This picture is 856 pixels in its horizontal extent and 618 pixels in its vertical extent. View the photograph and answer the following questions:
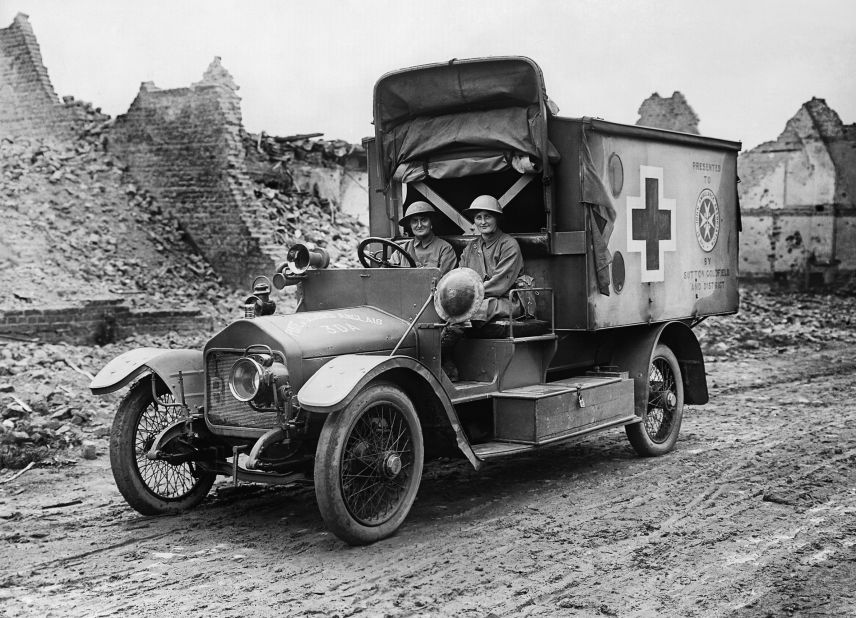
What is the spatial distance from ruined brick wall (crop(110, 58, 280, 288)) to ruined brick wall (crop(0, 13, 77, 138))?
2.26m

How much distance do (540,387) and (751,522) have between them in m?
1.78

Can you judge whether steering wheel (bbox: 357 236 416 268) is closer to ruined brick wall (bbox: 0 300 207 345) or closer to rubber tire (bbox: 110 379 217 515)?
rubber tire (bbox: 110 379 217 515)

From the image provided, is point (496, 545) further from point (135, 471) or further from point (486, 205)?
point (486, 205)

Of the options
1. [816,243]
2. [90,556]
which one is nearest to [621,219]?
[90,556]

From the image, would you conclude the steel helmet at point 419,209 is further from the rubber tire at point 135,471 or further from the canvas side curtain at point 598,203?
the rubber tire at point 135,471

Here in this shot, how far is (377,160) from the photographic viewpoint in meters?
8.22

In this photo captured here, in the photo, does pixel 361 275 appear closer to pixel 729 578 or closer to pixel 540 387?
pixel 540 387

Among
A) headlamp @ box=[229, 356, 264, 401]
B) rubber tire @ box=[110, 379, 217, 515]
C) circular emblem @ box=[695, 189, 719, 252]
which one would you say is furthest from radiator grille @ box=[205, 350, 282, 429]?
circular emblem @ box=[695, 189, 719, 252]

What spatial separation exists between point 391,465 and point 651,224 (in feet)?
11.5

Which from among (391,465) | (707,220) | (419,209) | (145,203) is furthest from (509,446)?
(145,203)

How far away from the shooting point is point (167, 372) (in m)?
6.18

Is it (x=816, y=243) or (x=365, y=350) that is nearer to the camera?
(x=365, y=350)

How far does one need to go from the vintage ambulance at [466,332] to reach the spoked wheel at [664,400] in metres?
0.02

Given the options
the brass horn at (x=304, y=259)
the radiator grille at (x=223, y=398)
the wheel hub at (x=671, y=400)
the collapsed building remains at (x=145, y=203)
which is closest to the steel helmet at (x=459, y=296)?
the brass horn at (x=304, y=259)
